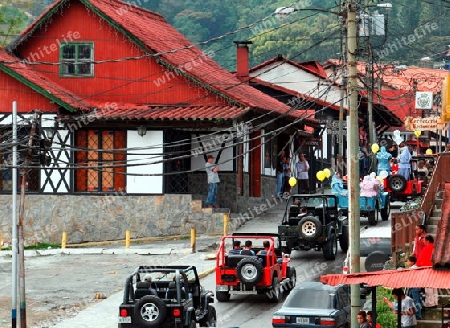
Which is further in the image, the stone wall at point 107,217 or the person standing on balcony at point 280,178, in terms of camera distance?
the person standing on balcony at point 280,178

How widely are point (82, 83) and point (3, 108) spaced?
3047 mm

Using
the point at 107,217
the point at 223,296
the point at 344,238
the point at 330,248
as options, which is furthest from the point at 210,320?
the point at 107,217

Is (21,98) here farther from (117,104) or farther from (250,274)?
(250,274)

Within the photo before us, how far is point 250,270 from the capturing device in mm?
24562

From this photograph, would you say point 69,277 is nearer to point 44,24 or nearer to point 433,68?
point 44,24

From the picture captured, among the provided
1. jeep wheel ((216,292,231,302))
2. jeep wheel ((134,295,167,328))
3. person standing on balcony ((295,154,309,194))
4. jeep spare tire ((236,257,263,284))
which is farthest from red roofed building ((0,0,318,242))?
jeep wheel ((134,295,167,328))

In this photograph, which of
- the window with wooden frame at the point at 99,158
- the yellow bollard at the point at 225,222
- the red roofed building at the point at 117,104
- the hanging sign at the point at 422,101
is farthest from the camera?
the hanging sign at the point at 422,101

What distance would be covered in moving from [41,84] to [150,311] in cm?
1760

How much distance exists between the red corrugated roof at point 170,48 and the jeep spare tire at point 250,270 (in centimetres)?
1058

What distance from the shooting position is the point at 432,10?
103625 mm

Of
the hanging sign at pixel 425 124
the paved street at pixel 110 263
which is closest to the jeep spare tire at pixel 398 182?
the paved street at pixel 110 263

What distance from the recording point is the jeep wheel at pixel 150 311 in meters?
20.5

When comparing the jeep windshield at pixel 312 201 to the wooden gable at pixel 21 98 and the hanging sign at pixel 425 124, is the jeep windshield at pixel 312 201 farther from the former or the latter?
the wooden gable at pixel 21 98

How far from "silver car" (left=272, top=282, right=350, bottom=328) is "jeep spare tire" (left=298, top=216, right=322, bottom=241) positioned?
6291 mm
